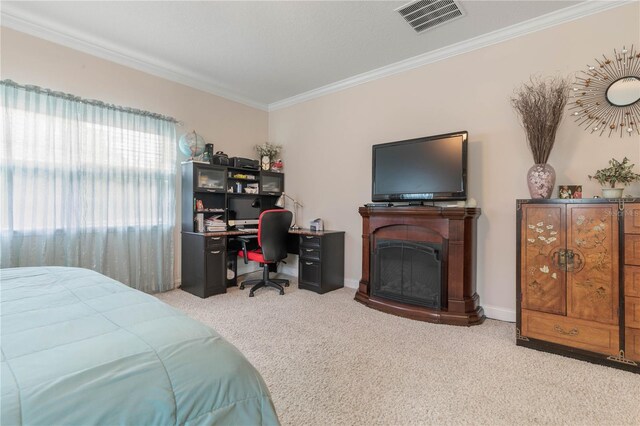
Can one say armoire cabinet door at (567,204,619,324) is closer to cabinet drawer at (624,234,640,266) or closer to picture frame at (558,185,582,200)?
cabinet drawer at (624,234,640,266)

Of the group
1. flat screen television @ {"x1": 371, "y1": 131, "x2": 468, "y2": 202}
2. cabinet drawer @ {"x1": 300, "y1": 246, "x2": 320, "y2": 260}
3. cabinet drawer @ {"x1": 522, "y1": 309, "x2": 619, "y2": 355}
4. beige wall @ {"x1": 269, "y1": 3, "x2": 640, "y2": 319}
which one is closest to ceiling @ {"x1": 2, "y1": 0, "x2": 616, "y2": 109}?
beige wall @ {"x1": 269, "y1": 3, "x2": 640, "y2": 319}

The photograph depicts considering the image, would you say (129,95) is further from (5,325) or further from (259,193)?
(5,325)

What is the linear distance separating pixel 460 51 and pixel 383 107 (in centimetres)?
99

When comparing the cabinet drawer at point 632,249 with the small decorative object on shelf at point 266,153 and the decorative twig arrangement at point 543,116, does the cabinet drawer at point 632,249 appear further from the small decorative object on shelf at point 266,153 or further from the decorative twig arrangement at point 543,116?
the small decorative object on shelf at point 266,153

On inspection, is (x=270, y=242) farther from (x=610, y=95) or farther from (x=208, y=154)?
(x=610, y=95)

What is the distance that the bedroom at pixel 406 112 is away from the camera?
2473mm

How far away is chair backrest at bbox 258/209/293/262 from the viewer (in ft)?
11.7

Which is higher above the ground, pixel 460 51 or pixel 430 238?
pixel 460 51

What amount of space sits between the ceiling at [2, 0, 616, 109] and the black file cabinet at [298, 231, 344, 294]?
A: 7.01 ft

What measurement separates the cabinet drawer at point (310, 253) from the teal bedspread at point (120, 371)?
276cm

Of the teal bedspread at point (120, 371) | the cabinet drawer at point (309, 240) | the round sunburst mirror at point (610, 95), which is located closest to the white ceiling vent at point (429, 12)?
the round sunburst mirror at point (610, 95)

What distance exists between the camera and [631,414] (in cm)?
160

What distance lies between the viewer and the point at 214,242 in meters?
3.64

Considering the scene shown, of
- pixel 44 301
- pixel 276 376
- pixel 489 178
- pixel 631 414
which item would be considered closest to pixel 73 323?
pixel 44 301
